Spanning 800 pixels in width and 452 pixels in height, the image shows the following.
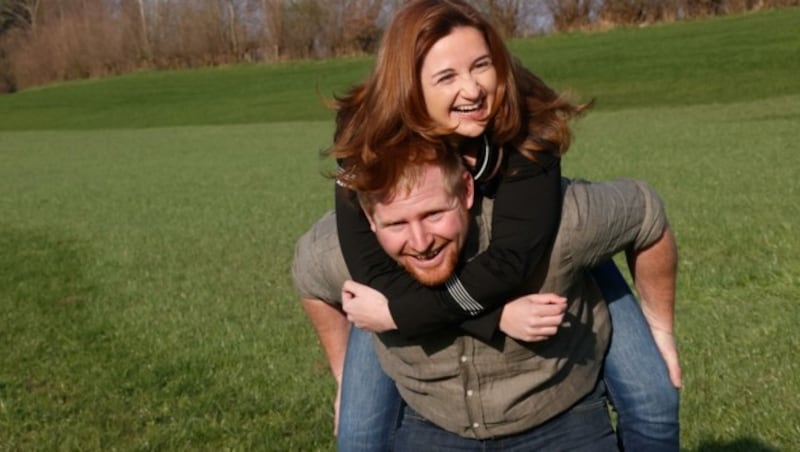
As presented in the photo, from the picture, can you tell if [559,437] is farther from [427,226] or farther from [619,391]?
[427,226]

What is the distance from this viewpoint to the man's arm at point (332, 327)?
11.5ft

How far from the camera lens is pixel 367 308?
3.07m

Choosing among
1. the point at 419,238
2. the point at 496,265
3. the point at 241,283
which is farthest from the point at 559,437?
the point at 241,283

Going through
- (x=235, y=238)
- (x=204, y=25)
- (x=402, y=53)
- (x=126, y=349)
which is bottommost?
(x=204, y=25)

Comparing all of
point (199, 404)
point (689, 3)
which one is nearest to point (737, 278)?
point (199, 404)

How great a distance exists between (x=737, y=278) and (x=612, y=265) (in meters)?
5.07

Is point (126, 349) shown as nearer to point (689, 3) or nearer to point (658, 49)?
point (658, 49)

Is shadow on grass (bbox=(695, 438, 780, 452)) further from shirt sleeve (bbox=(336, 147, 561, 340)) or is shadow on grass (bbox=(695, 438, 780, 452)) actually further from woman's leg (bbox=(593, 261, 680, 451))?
shirt sleeve (bbox=(336, 147, 561, 340))

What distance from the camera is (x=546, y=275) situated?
3023 millimetres

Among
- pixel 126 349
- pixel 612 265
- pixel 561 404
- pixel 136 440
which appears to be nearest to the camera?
pixel 561 404

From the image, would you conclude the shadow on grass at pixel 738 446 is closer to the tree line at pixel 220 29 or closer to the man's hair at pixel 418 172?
the man's hair at pixel 418 172

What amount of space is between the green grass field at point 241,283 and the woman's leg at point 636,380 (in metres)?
0.73

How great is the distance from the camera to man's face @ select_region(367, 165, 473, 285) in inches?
112

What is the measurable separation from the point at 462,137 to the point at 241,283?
275 inches
